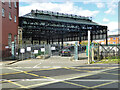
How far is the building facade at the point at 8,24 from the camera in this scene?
24234 millimetres

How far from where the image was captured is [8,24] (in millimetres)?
26109

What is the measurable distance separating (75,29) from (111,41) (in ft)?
170

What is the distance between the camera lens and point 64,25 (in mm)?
46438

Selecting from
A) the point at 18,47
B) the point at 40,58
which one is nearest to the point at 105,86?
the point at 40,58

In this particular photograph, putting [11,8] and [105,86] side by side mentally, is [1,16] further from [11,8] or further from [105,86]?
[105,86]

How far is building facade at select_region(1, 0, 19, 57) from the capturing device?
79.5ft

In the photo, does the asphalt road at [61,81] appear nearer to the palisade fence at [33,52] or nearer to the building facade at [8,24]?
the palisade fence at [33,52]

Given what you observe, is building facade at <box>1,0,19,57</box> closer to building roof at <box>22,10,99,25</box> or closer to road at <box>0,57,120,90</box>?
building roof at <box>22,10,99,25</box>

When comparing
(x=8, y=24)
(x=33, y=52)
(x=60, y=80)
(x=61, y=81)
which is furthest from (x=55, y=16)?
(x=61, y=81)

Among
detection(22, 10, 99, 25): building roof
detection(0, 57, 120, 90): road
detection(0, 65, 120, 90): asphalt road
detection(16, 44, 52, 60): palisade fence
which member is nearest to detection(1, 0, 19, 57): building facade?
detection(16, 44, 52, 60): palisade fence

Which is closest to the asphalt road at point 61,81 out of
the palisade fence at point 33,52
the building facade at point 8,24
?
the palisade fence at point 33,52

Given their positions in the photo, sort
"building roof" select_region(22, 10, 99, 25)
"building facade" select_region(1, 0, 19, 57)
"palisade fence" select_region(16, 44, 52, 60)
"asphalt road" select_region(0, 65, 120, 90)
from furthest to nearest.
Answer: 1. "building roof" select_region(22, 10, 99, 25)
2. "building facade" select_region(1, 0, 19, 57)
3. "palisade fence" select_region(16, 44, 52, 60)
4. "asphalt road" select_region(0, 65, 120, 90)

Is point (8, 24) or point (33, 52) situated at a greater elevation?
point (8, 24)

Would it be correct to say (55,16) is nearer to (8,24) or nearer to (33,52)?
(8,24)
